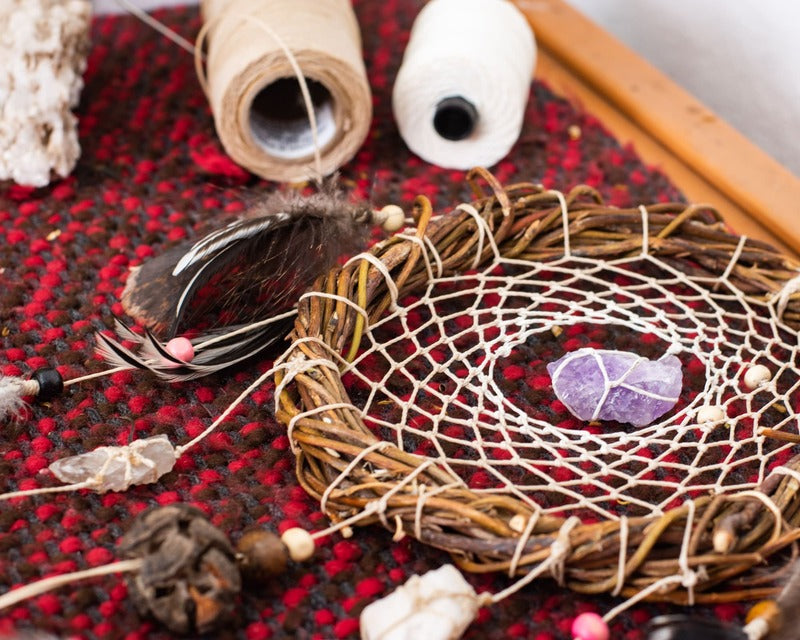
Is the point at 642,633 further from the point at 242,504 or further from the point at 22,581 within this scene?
the point at 22,581

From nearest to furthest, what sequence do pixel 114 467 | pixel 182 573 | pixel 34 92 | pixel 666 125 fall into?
pixel 182 573
pixel 114 467
pixel 34 92
pixel 666 125

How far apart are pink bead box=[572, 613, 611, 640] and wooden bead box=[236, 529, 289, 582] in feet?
0.61

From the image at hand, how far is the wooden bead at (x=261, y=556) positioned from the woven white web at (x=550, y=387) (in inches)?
5.5

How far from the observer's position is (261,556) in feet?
2.08

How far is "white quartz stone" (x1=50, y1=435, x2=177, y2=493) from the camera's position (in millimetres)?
713

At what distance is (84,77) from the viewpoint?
3.94ft

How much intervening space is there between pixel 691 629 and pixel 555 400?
0.25 meters

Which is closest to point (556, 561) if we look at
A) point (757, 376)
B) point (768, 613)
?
point (768, 613)

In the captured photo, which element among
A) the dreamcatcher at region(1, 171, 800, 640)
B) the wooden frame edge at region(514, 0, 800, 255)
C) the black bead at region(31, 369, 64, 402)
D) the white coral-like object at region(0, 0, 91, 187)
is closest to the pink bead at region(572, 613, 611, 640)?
the dreamcatcher at region(1, 171, 800, 640)

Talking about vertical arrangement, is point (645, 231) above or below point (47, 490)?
above

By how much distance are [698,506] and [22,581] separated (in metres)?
0.43

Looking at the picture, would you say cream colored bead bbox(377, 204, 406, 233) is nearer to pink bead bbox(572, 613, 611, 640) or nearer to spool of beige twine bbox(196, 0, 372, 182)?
spool of beige twine bbox(196, 0, 372, 182)

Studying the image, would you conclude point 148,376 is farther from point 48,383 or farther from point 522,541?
point 522,541

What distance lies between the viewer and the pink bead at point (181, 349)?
30.9 inches
